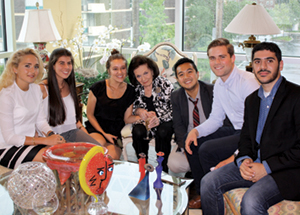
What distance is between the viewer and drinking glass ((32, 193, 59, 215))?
1.55 metres

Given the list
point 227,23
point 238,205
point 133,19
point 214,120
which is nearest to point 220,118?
point 214,120

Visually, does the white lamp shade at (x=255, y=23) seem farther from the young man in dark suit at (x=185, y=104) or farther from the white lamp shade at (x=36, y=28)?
the white lamp shade at (x=36, y=28)

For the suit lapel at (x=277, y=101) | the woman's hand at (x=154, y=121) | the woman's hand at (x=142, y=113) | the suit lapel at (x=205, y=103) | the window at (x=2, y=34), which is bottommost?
the woman's hand at (x=154, y=121)

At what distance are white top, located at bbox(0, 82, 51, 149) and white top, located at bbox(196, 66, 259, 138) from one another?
47.5 inches

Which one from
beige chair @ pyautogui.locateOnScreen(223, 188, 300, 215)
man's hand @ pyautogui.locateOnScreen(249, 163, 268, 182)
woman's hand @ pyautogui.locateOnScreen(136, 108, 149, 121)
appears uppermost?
woman's hand @ pyautogui.locateOnScreen(136, 108, 149, 121)

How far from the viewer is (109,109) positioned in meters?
2.91

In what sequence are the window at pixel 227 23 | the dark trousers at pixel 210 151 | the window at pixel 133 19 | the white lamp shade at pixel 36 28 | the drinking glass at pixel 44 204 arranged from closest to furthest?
1. the drinking glass at pixel 44 204
2. the dark trousers at pixel 210 151
3. the white lamp shade at pixel 36 28
4. the window at pixel 227 23
5. the window at pixel 133 19

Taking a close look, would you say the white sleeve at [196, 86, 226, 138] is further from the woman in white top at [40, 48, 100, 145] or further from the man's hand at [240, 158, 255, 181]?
the woman in white top at [40, 48, 100, 145]

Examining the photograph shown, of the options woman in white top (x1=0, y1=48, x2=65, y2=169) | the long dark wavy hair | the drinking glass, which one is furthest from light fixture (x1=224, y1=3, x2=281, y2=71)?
the drinking glass

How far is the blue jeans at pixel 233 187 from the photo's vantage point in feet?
5.78

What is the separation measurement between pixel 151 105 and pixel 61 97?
772 mm

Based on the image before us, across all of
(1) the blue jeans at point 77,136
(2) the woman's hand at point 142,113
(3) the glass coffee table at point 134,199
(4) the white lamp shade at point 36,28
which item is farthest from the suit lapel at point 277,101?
(4) the white lamp shade at point 36,28

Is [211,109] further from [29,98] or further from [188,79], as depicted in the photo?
[29,98]

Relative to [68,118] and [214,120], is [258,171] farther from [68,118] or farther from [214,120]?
[68,118]
